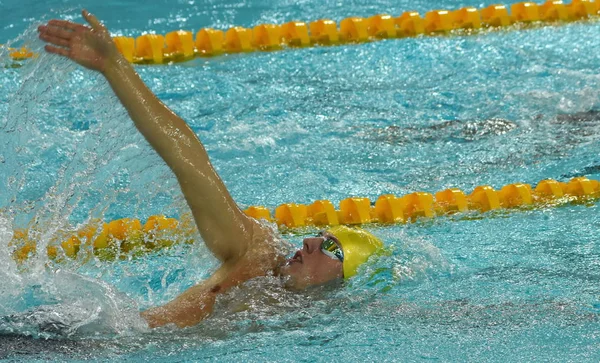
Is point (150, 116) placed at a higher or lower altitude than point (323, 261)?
higher

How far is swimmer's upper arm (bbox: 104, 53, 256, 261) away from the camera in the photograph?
2.73 m

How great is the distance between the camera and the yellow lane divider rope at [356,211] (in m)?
3.88

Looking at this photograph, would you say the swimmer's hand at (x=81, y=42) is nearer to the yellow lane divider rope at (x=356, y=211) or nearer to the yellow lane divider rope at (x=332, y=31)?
the yellow lane divider rope at (x=356, y=211)

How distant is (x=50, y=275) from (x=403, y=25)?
3.80 m

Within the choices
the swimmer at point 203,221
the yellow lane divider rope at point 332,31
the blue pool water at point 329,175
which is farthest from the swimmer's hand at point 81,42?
the yellow lane divider rope at point 332,31

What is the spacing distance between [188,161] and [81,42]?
515 mm

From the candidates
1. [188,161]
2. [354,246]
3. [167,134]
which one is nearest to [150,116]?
[167,134]

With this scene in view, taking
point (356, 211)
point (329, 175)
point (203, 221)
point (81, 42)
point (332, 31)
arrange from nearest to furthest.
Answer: point (81, 42) → point (203, 221) → point (356, 211) → point (329, 175) → point (332, 31)

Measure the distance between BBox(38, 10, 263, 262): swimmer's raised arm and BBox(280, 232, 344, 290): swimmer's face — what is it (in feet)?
0.61

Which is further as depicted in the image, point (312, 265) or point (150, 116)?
point (312, 265)

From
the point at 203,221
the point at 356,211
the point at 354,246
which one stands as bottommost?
the point at 356,211

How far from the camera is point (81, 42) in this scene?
261cm

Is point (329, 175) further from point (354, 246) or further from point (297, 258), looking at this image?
point (297, 258)

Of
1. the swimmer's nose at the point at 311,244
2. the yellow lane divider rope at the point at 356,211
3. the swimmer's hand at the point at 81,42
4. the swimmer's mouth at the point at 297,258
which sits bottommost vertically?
the yellow lane divider rope at the point at 356,211
